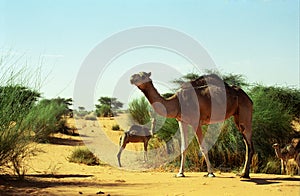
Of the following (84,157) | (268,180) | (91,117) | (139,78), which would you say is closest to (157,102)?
(139,78)

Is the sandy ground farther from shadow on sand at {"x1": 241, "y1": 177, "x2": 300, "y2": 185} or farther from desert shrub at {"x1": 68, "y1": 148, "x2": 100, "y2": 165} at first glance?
desert shrub at {"x1": 68, "y1": 148, "x2": 100, "y2": 165}

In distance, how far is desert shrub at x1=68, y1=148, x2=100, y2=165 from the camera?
1468 cm

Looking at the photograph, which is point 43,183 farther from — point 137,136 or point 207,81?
point 137,136

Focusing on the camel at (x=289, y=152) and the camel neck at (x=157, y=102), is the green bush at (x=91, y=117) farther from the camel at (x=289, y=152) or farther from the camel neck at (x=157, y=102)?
the camel neck at (x=157, y=102)

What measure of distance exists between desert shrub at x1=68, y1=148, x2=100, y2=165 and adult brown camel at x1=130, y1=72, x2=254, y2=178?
197 inches

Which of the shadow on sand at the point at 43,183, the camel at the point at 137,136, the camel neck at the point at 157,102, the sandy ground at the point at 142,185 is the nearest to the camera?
the sandy ground at the point at 142,185

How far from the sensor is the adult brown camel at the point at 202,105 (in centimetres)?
1026

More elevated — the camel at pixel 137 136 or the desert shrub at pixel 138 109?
the desert shrub at pixel 138 109

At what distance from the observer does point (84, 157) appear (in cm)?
1505

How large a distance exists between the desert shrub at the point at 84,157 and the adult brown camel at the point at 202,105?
16.4 ft

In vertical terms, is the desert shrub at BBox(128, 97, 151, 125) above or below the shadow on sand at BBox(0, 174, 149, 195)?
above

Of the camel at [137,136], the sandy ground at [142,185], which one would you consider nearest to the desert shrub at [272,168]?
the sandy ground at [142,185]

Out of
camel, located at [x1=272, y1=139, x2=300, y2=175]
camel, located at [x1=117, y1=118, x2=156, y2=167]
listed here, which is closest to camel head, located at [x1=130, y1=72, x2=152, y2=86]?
camel, located at [x1=272, y1=139, x2=300, y2=175]

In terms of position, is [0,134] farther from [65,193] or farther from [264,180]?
[264,180]
